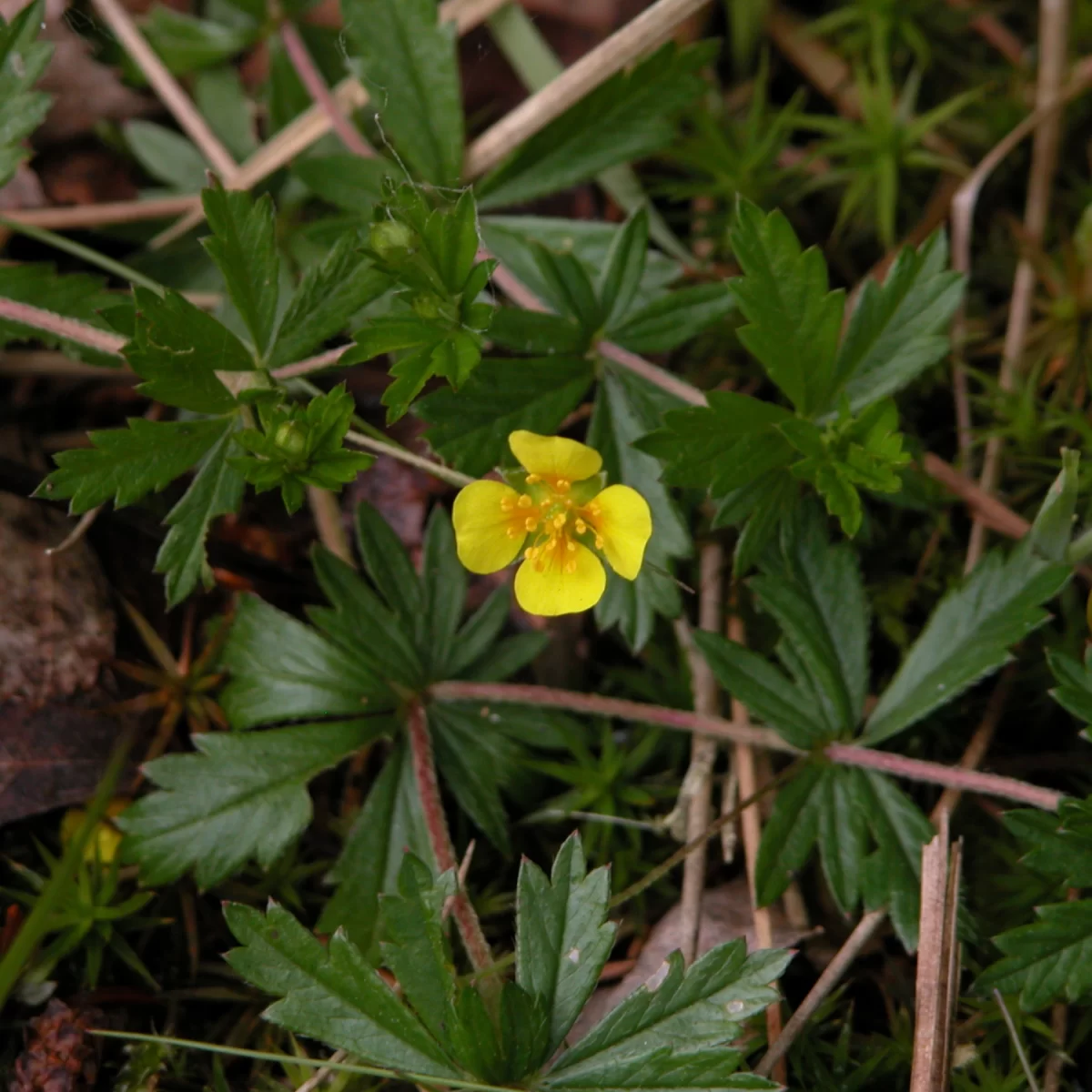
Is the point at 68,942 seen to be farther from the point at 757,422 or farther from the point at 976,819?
the point at 976,819

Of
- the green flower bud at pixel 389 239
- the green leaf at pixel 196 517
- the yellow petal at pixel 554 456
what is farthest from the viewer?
the green leaf at pixel 196 517

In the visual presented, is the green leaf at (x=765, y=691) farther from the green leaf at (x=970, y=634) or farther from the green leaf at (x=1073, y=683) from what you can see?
the green leaf at (x=1073, y=683)

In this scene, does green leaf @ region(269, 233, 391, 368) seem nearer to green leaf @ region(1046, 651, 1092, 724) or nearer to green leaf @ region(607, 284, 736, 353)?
green leaf @ region(607, 284, 736, 353)

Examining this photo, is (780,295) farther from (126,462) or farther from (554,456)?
(126,462)

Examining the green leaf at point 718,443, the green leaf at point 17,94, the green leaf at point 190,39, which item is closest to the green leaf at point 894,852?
Result: the green leaf at point 718,443

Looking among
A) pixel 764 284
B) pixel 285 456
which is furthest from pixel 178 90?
pixel 764 284

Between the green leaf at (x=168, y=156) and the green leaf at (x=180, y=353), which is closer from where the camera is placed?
the green leaf at (x=180, y=353)
